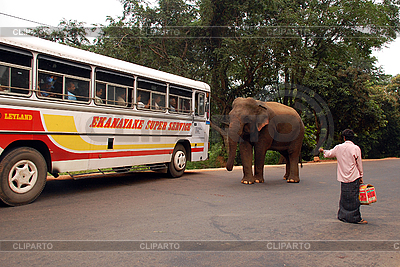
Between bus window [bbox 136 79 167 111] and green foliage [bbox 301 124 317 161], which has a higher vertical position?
bus window [bbox 136 79 167 111]

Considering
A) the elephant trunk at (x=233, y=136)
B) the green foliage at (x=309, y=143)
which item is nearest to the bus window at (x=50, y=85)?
the elephant trunk at (x=233, y=136)

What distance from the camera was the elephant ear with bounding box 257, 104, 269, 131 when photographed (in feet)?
34.1

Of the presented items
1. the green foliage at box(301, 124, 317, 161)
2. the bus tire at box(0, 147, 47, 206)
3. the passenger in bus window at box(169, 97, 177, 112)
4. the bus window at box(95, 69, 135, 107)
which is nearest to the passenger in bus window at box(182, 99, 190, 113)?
the passenger in bus window at box(169, 97, 177, 112)

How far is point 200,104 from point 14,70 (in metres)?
7.13

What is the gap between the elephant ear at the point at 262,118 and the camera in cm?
1040

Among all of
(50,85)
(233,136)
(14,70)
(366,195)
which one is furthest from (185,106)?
(366,195)

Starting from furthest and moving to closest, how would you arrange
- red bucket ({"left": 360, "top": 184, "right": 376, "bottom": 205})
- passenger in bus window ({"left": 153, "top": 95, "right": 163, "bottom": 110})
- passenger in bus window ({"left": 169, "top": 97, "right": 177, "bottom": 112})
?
passenger in bus window ({"left": 169, "top": 97, "right": 177, "bottom": 112}), passenger in bus window ({"left": 153, "top": 95, "right": 163, "bottom": 110}), red bucket ({"left": 360, "top": 184, "right": 376, "bottom": 205})

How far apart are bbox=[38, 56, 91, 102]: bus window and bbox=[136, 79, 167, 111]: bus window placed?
1.91 m

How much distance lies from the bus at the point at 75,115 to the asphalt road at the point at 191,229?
0.72 metres

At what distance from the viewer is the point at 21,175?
22.6 feet

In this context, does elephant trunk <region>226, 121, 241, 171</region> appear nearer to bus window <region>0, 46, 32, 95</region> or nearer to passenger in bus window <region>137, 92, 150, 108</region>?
passenger in bus window <region>137, 92, 150, 108</region>

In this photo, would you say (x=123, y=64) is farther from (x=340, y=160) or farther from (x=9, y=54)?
(x=340, y=160)

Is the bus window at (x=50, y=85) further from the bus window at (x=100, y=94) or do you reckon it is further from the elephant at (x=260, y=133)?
the elephant at (x=260, y=133)

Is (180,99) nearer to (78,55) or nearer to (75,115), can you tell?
(78,55)
